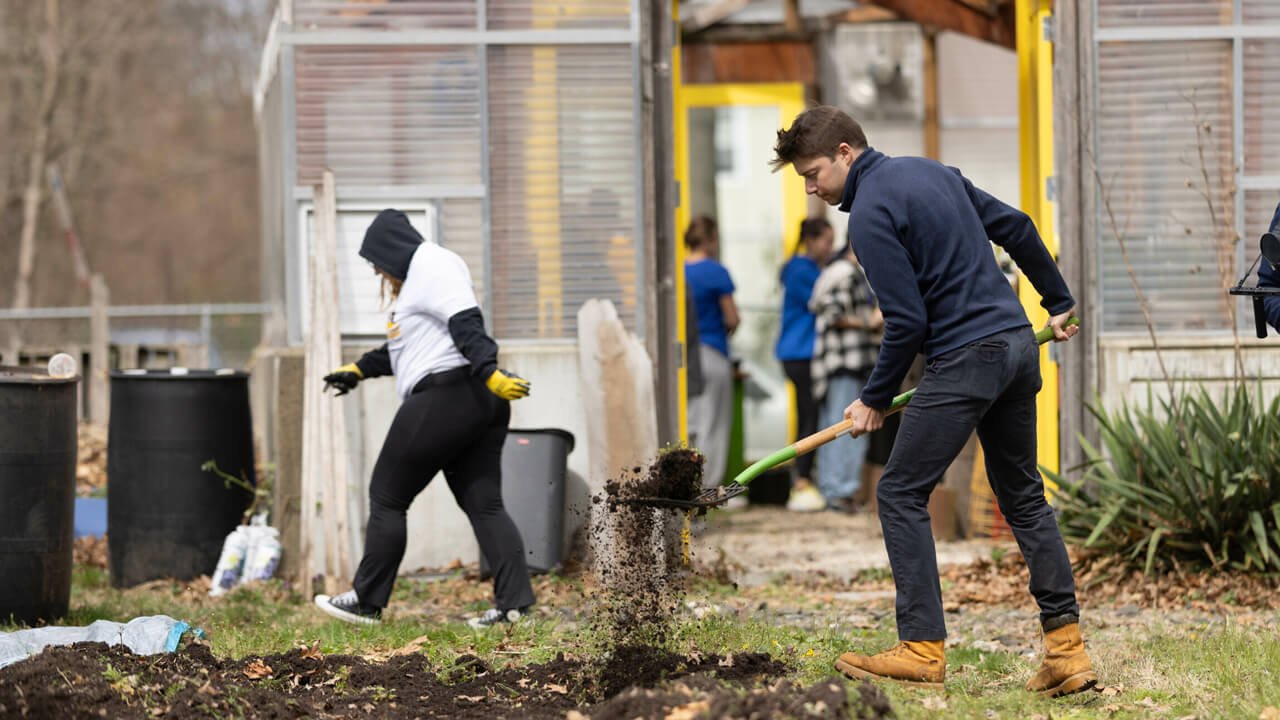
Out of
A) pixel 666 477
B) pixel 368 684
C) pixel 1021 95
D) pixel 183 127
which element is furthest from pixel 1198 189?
pixel 183 127

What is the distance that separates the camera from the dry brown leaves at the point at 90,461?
1038cm

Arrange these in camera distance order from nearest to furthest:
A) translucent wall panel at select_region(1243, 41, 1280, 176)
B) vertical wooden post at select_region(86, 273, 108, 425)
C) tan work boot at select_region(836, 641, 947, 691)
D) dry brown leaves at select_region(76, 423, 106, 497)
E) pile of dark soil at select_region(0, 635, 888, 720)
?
pile of dark soil at select_region(0, 635, 888, 720)
tan work boot at select_region(836, 641, 947, 691)
translucent wall panel at select_region(1243, 41, 1280, 176)
dry brown leaves at select_region(76, 423, 106, 497)
vertical wooden post at select_region(86, 273, 108, 425)

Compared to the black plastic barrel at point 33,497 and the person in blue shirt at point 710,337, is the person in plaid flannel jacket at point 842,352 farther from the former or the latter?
the black plastic barrel at point 33,497

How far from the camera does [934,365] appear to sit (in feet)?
13.8

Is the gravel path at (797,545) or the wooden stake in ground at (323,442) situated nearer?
the wooden stake in ground at (323,442)

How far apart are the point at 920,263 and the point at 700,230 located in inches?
237

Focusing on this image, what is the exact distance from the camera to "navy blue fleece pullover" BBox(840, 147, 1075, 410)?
4.09m

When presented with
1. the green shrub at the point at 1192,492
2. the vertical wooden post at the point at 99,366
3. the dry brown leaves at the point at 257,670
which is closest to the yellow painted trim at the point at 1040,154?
the green shrub at the point at 1192,492

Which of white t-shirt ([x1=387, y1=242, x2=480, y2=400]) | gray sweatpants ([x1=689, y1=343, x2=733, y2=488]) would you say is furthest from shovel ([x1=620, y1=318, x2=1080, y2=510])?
gray sweatpants ([x1=689, y1=343, x2=733, y2=488])

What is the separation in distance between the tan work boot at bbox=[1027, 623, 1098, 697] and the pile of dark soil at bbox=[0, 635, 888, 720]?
825 mm

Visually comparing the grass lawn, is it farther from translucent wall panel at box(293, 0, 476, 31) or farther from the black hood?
translucent wall panel at box(293, 0, 476, 31)

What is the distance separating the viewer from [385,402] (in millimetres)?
7305

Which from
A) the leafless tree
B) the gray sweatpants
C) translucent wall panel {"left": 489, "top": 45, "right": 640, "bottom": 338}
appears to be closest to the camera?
translucent wall panel {"left": 489, "top": 45, "right": 640, "bottom": 338}

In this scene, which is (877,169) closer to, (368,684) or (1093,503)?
(368,684)
